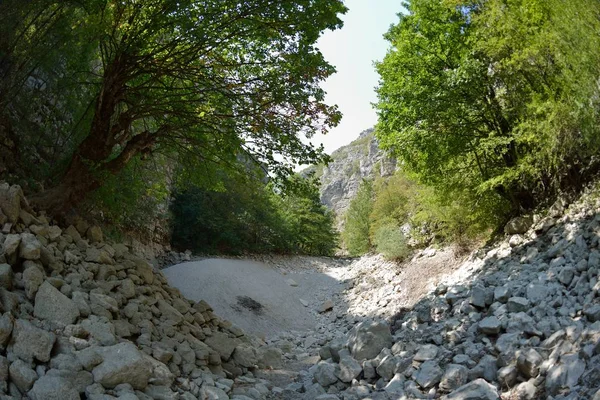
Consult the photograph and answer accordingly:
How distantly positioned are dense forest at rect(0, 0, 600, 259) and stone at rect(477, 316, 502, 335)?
340cm

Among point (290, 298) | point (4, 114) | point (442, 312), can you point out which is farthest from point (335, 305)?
point (4, 114)

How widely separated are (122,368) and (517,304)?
448cm

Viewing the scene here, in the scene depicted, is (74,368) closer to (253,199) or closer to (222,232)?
(222,232)

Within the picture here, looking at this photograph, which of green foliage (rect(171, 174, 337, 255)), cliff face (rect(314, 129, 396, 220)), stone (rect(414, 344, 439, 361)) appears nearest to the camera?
stone (rect(414, 344, 439, 361))

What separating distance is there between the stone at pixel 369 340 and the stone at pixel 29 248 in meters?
4.24

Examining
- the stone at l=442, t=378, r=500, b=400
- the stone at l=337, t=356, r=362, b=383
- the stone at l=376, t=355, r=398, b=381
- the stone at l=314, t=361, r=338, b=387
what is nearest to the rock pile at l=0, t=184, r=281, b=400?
the stone at l=314, t=361, r=338, b=387

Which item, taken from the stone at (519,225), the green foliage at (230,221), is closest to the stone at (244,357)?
the stone at (519,225)

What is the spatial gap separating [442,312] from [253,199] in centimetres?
1575

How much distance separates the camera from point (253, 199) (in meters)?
20.9

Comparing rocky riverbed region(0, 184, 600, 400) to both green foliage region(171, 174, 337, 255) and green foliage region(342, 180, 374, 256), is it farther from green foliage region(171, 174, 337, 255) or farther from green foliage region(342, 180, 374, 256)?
green foliage region(342, 180, 374, 256)

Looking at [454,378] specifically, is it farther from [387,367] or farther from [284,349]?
[284,349]

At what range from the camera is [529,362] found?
3.66 metres

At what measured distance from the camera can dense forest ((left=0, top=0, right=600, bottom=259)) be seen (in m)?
6.20

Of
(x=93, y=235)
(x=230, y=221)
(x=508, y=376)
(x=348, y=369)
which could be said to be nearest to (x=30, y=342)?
(x=93, y=235)
